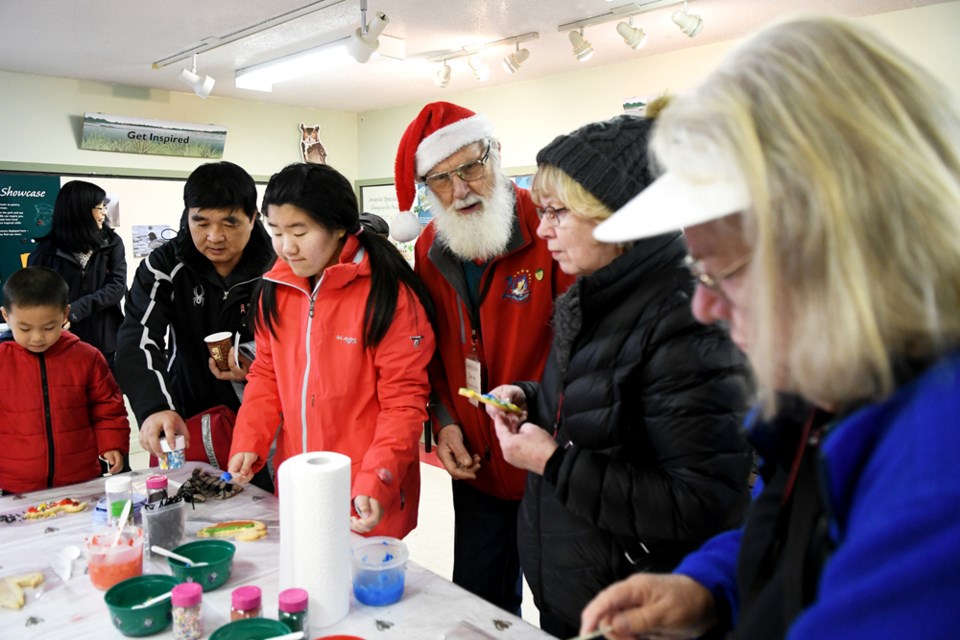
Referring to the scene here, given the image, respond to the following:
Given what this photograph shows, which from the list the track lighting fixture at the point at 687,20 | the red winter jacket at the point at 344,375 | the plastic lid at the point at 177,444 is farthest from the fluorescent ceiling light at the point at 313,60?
the plastic lid at the point at 177,444

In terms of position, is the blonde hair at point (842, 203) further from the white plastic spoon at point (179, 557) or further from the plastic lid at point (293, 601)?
the white plastic spoon at point (179, 557)

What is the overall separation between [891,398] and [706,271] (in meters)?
0.23

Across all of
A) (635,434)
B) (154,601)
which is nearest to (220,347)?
(154,601)

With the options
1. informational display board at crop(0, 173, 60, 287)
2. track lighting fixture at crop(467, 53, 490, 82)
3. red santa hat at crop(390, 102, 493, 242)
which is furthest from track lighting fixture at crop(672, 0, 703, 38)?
informational display board at crop(0, 173, 60, 287)

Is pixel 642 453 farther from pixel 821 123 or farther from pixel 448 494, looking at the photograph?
Result: pixel 448 494

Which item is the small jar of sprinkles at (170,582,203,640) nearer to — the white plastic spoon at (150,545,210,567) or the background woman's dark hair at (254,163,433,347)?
the white plastic spoon at (150,545,210,567)

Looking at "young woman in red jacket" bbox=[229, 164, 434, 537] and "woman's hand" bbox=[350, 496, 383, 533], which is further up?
"young woman in red jacket" bbox=[229, 164, 434, 537]

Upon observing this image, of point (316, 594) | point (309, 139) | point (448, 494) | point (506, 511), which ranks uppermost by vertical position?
point (309, 139)

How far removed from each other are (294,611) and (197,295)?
1443mm

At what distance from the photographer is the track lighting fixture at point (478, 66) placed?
16.1ft

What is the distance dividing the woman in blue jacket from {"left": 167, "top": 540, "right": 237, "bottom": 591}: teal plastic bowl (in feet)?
3.47

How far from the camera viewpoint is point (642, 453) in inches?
50.8

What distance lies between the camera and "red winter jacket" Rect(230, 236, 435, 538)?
6.02 feet

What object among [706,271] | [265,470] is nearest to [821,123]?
[706,271]
